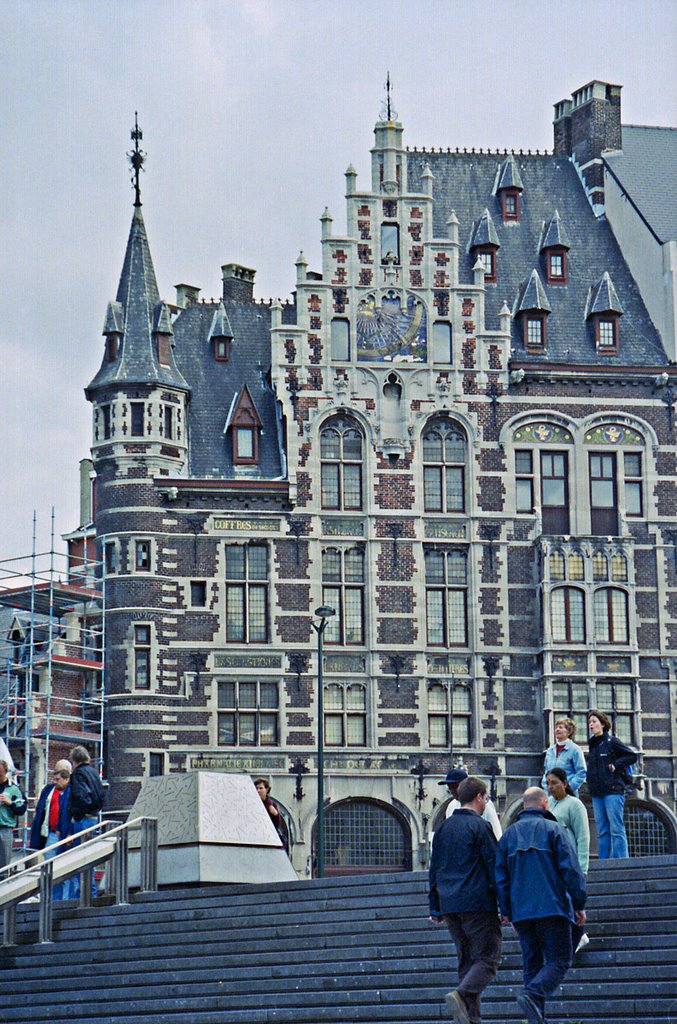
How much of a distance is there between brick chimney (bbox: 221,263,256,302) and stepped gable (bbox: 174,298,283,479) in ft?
2.19

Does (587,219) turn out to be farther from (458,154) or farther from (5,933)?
(5,933)

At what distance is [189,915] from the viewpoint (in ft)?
74.3

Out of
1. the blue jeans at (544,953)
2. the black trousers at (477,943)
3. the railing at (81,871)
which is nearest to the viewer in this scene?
the blue jeans at (544,953)

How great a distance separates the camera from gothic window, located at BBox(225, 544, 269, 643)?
46938mm

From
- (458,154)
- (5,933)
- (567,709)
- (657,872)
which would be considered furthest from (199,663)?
(657,872)

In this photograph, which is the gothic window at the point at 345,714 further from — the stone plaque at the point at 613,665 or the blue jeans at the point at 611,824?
the blue jeans at the point at 611,824

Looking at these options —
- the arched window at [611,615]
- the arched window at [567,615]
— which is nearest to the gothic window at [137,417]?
the arched window at [567,615]

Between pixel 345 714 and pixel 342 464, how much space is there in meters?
6.09

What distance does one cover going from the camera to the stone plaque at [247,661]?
46656 mm

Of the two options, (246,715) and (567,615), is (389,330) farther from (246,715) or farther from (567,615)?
(246,715)

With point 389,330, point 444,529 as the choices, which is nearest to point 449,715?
point 444,529

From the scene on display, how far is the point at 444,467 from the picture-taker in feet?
160

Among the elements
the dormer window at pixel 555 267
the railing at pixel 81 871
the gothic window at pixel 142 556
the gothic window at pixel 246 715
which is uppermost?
the dormer window at pixel 555 267

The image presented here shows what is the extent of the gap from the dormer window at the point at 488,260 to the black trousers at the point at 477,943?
36170 millimetres
